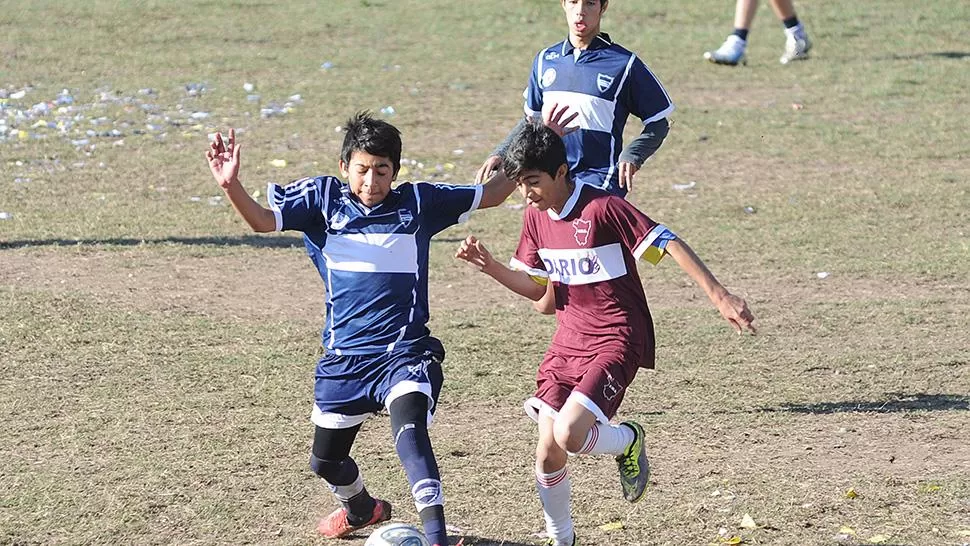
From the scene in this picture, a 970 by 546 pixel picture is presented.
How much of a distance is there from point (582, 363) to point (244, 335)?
3.58 metres

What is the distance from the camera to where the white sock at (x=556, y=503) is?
544cm

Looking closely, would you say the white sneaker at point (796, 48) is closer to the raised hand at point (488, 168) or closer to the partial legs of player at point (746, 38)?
the partial legs of player at point (746, 38)

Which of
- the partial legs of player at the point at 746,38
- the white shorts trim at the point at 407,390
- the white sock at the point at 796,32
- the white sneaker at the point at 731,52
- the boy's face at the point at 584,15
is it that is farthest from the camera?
the white sock at the point at 796,32

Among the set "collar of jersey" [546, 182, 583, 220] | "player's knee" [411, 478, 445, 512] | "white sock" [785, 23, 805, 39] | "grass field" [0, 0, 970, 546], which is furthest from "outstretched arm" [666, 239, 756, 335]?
"white sock" [785, 23, 805, 39]

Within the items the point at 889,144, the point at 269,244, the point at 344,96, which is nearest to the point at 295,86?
the point at 344,96

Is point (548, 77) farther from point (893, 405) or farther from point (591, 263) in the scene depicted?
point (893, 405)

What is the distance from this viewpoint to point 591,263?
18.3 ft

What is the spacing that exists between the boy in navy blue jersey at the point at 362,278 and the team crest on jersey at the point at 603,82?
1.47m

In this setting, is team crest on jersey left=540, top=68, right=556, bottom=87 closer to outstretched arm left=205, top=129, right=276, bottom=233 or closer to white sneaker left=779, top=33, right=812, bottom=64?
outstretched arm left=205, top=129, right=276, bottom=233

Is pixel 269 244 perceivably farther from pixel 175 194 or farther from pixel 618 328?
pixel 618 328

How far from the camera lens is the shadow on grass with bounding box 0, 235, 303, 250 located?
34.6 feet

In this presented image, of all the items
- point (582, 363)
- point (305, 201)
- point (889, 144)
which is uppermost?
point (305, 201)

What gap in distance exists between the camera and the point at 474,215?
11867 millimetres

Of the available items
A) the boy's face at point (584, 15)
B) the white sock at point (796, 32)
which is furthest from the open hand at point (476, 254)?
the white sock at point (796, 32)
